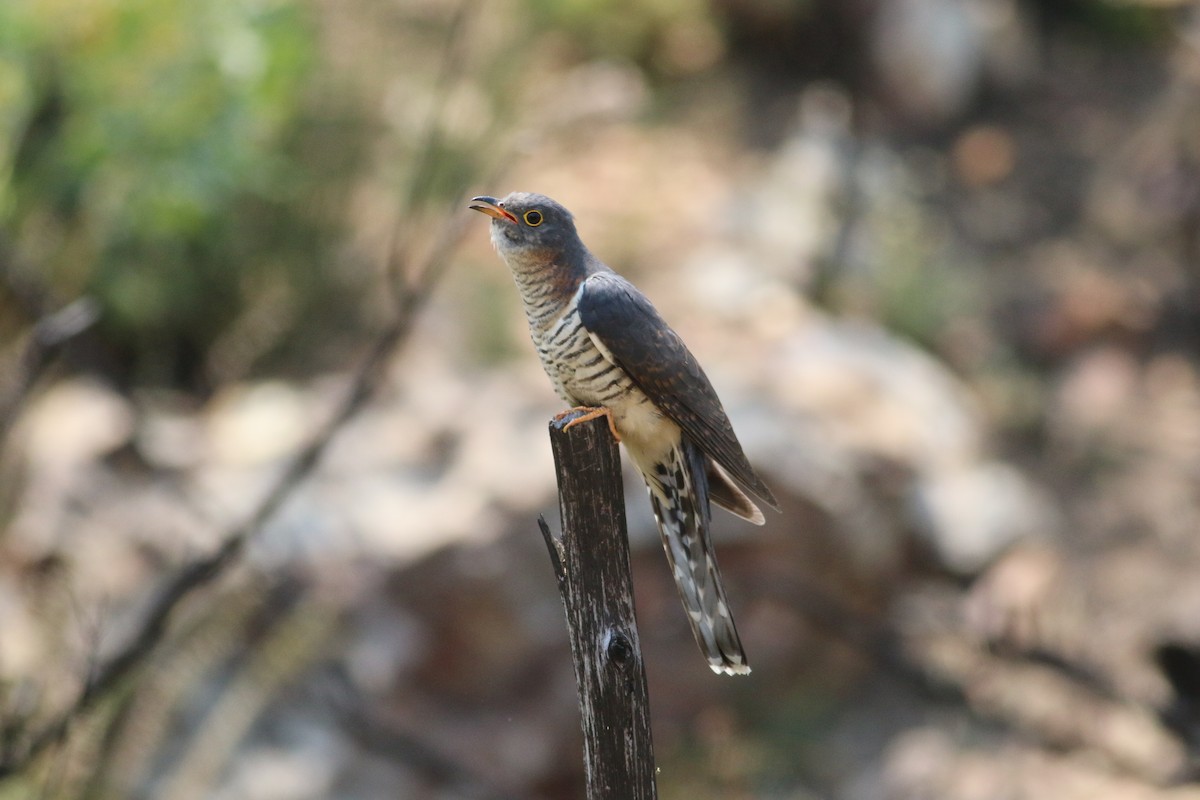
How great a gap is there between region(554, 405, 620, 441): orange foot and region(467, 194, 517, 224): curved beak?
0.54m

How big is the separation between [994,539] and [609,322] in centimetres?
412

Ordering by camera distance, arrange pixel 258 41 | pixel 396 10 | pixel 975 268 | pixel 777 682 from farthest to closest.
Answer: pixel 396 10
pixel 975 268
pixel 777 682
pixel 258 41

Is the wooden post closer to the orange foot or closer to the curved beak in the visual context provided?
the orange foot

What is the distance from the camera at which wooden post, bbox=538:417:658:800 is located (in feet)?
8.90

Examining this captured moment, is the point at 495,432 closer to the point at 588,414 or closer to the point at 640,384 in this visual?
the point at 640,384

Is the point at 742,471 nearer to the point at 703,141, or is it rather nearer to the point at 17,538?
the point at 17,538

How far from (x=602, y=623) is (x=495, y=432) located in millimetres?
3540

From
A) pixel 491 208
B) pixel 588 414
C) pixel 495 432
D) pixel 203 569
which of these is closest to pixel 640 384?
pixel 588 414

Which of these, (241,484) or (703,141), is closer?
(241,484)

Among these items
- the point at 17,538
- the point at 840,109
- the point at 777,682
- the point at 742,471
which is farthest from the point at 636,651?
the point at 840,109

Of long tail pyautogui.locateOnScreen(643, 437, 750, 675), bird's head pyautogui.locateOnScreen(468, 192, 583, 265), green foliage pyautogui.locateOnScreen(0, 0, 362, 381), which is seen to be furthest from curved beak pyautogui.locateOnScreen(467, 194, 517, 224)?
green foliage pyautogui.locateOnScreen(0, 0, 362, 381)

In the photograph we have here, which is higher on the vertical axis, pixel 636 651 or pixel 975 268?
pixel 975 268

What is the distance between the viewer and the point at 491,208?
336 centimetres

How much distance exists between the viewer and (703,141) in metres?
9.62
